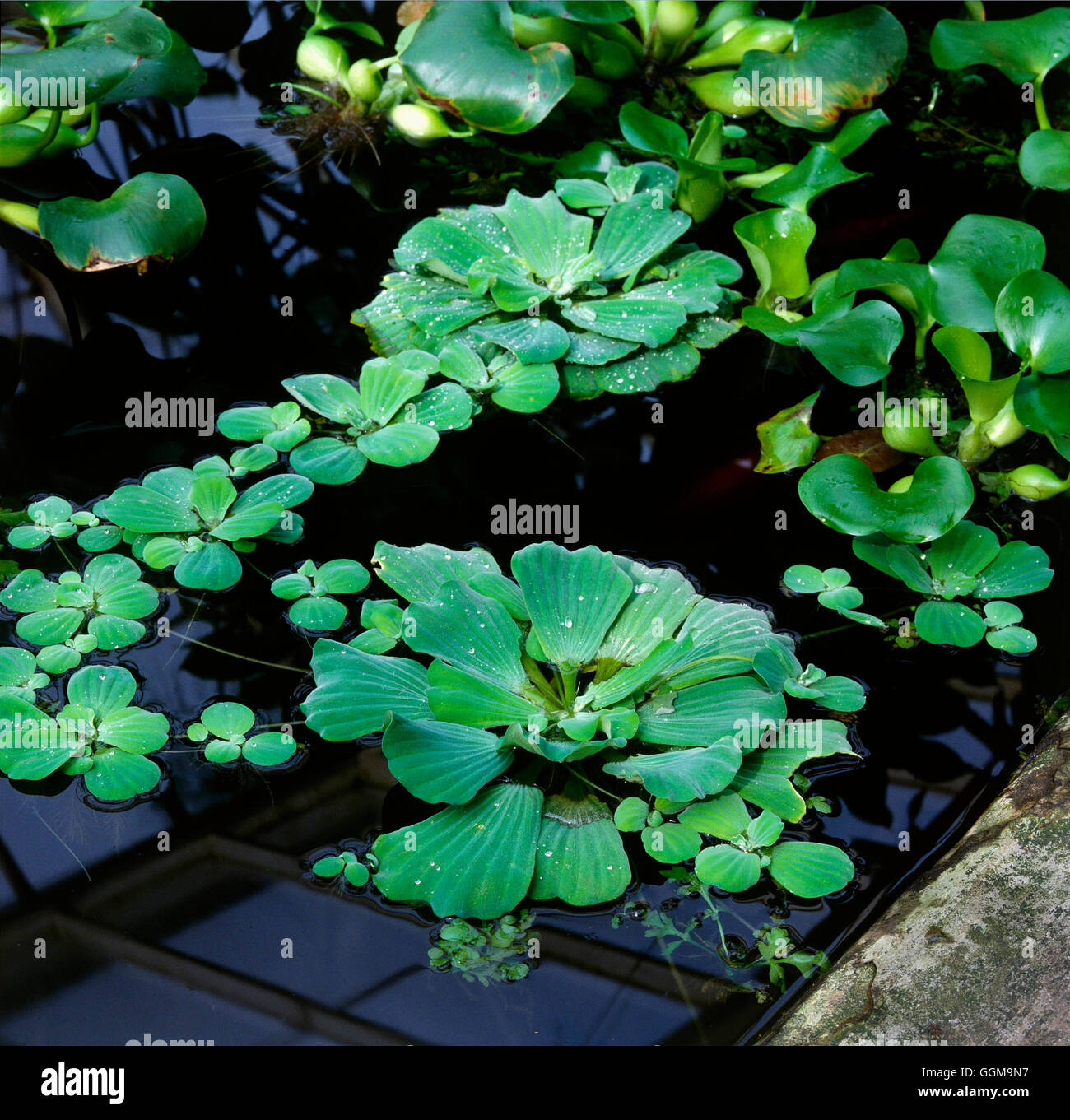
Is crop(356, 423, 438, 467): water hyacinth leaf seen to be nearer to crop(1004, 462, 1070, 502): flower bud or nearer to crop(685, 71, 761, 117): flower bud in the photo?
crop(1004, 462, 1070, 502): flower bud

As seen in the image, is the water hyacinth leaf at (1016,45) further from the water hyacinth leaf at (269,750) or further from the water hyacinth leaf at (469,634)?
the water hyacinth leaf at (269,750)

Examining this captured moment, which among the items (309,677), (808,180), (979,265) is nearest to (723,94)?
(808,180)

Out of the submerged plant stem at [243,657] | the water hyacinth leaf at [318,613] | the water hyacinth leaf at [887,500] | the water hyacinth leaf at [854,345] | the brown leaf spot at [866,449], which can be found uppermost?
the water hyacinth leaf at [854,345]

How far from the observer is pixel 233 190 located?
2.49 m

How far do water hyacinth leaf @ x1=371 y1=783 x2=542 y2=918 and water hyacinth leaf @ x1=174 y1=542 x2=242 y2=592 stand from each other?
0.53m

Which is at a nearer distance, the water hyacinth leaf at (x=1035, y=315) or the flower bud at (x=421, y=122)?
the water hyacinth leaf at (x=1035, y=315)

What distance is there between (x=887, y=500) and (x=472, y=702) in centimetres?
76

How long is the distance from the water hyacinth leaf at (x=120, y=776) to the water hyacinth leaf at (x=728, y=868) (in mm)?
686

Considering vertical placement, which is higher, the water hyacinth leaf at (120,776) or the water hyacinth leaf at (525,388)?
the water hyacinth leaf at (525,388)

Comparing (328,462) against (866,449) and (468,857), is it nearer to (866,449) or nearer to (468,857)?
(468,857)

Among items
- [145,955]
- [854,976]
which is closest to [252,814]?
[145,955]

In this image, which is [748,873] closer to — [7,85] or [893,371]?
[893,371]

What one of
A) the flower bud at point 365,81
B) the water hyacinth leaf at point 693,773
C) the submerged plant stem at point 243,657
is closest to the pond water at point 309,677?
the submerged plant stem at point 243,657

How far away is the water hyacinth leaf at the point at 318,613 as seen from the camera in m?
1.55
